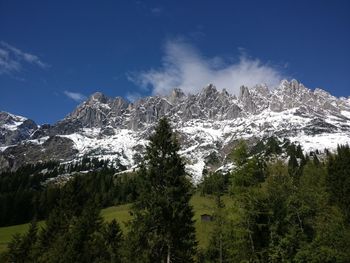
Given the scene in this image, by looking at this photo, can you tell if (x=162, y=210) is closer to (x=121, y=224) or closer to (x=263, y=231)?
(x=263, y=231)

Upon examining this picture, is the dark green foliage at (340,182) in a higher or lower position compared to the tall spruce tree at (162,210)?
higher

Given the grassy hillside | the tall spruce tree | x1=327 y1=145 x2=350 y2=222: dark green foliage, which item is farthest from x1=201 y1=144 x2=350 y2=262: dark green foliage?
the grassy hillside

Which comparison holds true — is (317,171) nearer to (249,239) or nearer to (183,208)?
(249,239)

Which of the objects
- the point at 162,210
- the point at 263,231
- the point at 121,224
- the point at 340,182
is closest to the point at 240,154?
the point at 263,231

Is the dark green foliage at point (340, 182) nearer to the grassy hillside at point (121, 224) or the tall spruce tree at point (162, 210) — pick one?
the grassy hillside at point (121, 224)

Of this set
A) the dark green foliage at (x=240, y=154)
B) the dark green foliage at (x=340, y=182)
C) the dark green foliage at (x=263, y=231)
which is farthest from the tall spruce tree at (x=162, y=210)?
the dark green foliage at (x=340, y=182)

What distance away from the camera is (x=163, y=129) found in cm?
3612

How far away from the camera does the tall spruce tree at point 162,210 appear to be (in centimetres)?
3048

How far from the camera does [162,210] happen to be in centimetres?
3081

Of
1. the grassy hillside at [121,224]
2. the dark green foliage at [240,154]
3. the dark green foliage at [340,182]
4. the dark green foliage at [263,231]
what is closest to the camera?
the dark green foliage at [263,231]

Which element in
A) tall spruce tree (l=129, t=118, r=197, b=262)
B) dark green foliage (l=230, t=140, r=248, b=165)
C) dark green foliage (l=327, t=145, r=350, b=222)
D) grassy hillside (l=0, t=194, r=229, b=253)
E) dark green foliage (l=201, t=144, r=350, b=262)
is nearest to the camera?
tall spruce tree (l=129, t=118, r=197, b=262)

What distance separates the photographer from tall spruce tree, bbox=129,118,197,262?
100 ft

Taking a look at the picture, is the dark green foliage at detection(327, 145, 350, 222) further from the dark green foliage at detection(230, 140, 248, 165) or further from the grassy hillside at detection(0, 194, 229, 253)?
the dark green foliage at detection(230, 140, 248, 165)

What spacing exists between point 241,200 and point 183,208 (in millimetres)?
6881
